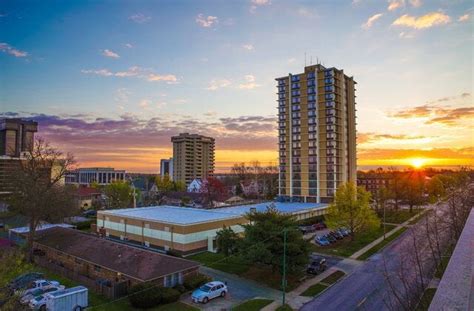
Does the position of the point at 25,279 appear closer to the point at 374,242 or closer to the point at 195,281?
the point at 195,281

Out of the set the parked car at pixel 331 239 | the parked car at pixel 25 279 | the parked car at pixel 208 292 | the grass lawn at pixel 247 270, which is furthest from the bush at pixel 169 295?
the parked car at pixel 331 239

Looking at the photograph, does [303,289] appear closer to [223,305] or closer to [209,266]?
[223,305]

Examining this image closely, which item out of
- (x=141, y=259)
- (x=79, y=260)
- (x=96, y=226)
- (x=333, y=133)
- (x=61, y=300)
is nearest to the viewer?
(x=61, y=300)

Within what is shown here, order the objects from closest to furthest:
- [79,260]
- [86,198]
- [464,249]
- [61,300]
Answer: [464,249] < [61,300] < [79,260] < [86,198]

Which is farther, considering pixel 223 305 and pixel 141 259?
pixel 141 259

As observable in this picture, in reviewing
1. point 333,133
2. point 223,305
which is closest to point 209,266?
point 223,305

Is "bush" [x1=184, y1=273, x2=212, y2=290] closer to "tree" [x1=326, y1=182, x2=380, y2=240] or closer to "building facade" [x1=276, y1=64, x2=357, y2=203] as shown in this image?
"tree" [x1=326, y1=182, x2=380, y2=240]

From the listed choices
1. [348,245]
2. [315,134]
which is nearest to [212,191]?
[315,134]
